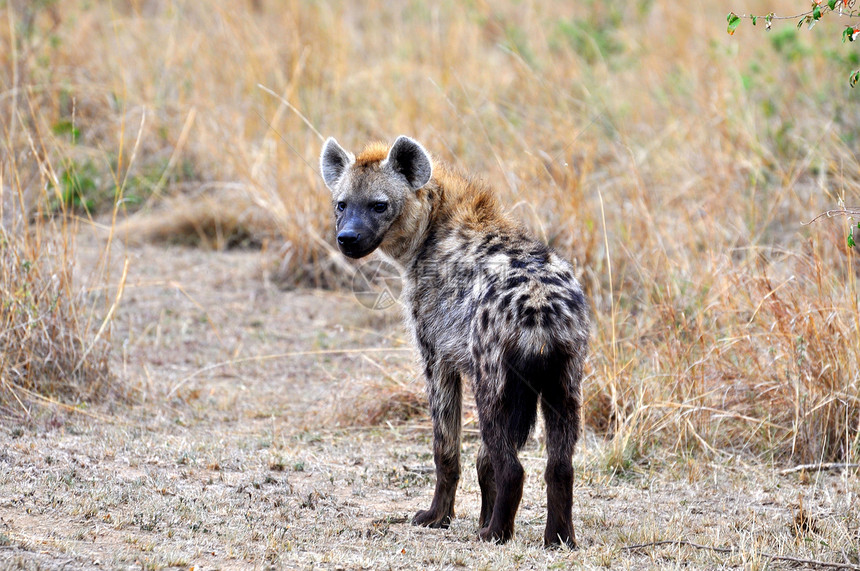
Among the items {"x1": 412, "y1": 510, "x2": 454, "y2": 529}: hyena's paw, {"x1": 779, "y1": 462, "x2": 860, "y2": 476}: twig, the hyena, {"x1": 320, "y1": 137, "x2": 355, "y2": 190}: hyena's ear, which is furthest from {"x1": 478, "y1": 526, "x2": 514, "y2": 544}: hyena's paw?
{"x1": 320, "y1": 137, "x2": 355, "y2": 190}: hyena's ear

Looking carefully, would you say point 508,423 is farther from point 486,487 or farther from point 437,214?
point 437,214

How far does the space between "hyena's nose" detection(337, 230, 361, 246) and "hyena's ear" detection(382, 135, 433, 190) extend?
0.32 m

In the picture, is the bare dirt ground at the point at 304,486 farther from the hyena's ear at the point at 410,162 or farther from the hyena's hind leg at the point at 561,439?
the hyena's ear at the point at 410,162

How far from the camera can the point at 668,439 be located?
4.61 metres

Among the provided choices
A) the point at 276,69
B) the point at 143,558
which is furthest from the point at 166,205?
the point at 143,558

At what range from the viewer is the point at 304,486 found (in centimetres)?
411

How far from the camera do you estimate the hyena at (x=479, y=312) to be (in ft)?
10.7

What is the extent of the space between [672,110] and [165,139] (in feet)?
13.6

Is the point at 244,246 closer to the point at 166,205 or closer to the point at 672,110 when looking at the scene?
the point at 166,205

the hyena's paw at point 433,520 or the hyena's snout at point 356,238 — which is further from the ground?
the hyena's snout at point 356,238

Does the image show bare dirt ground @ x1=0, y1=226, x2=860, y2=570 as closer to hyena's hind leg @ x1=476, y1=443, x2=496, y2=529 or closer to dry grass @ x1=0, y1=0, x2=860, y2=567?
hyena's hind leg @ x1=476, y1=443, x2=496, y2=529

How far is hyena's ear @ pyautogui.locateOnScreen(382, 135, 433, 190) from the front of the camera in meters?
4.04

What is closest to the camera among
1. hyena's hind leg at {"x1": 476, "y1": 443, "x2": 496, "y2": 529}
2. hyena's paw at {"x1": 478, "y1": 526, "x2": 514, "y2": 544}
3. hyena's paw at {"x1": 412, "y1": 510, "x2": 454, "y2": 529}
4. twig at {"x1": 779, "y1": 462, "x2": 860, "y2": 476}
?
hyena's paw at {"x1": 478, "y1": 526, "x2": 514, "y2": 544}

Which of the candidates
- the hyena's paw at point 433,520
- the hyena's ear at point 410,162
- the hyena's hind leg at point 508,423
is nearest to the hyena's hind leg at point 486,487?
the hyena's paw at point 433,520
